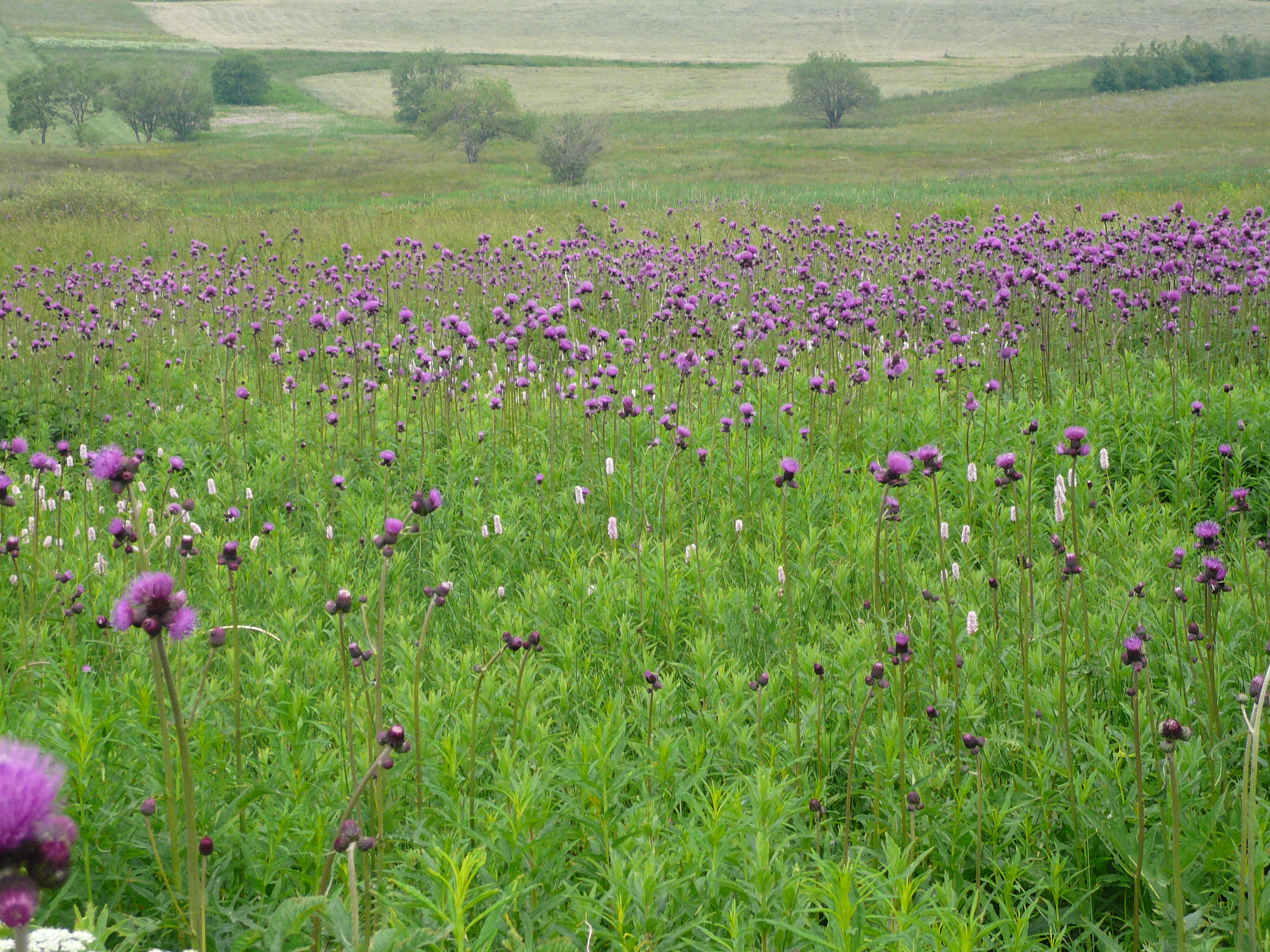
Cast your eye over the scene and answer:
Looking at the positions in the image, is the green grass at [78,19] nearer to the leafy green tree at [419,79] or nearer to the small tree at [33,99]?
the small tree at [33,99]

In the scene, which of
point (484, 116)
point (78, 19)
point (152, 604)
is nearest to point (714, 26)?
point (484, 116)

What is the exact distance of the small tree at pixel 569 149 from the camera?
4350 cm

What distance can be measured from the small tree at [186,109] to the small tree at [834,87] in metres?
49.6

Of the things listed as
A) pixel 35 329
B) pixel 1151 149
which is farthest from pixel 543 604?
pixel 1151 149

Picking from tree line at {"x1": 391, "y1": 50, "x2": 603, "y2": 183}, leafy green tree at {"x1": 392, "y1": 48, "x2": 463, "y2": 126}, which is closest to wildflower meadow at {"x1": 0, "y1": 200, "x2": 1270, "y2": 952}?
tree line at {"x1": 391, "y1": 50, "x2": 603, "y2": 183}

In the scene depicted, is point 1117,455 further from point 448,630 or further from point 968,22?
point 968,22

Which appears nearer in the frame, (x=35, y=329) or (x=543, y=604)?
(x=543, y=604)

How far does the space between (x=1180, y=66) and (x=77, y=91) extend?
301ft

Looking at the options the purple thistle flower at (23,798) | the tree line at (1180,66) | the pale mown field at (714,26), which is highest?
the pale mown field at (714,26)

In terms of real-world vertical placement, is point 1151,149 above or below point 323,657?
above

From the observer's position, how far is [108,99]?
82000 millimetres

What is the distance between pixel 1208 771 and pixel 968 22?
455 feet

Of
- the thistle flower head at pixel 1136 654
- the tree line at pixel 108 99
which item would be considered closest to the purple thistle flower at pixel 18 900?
the thistle flower head at pixel 1136 654

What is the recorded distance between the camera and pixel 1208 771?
9.67 ft
